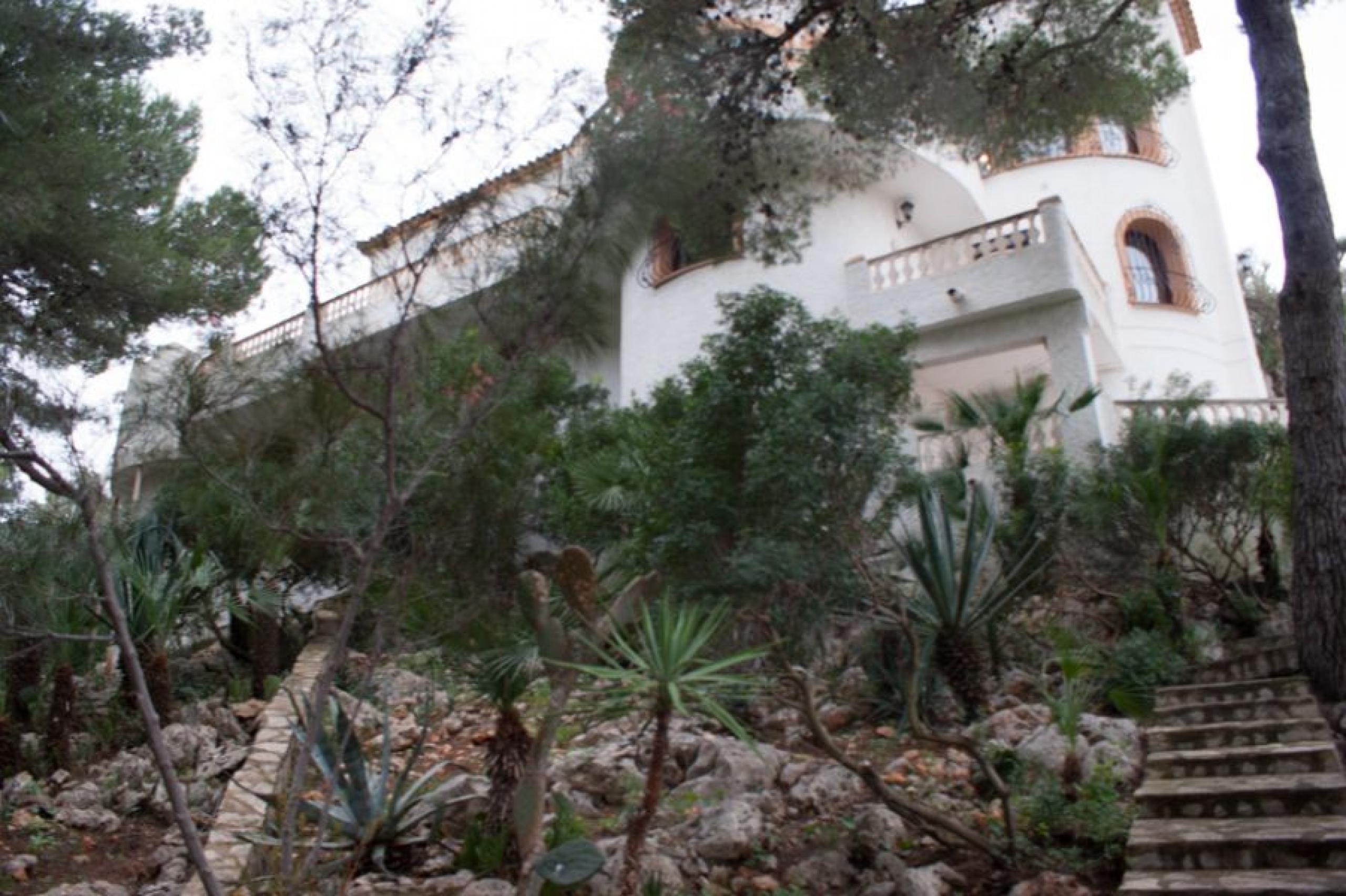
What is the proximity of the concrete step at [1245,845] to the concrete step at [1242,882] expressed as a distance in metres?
0.05

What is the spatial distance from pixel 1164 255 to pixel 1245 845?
12.6 m

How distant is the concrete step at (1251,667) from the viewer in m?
6.92

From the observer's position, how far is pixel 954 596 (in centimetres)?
808

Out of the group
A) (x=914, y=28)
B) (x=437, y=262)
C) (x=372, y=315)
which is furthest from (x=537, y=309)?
(x=914, y=28)

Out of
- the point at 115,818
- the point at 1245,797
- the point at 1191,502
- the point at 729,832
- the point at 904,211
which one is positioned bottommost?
the point at 1245,797

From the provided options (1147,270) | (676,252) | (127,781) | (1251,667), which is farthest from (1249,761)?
(1147,270)

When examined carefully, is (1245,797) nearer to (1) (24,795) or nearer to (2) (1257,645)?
(2) (1257,645)

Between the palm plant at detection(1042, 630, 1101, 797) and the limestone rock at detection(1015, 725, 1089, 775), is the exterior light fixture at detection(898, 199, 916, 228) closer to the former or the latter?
the palm plant at detection(1042, 630, 1101, 797)

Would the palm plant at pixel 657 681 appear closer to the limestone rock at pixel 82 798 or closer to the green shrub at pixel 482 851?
the green shrub at pixel 482 851

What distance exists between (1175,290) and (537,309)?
1204 cm

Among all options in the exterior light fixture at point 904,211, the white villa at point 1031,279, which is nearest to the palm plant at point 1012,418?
the white villa at point 1031,279

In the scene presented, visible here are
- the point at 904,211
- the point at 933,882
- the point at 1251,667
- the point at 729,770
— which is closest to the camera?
the point at 933,882

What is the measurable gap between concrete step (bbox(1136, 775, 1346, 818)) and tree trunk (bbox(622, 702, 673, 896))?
2581 millimetres

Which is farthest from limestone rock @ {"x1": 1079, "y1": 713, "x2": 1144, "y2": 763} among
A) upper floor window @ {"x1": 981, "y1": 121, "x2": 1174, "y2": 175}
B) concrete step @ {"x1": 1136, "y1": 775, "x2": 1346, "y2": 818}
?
upper floor window @ {"x1": 981, "y1": 121, "x2": 1174, "y2": 175}
